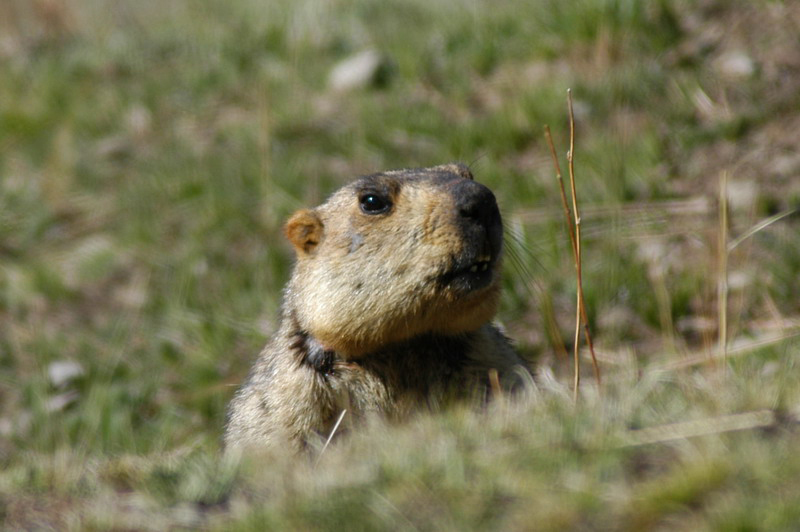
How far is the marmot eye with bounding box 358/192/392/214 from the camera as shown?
4.08m

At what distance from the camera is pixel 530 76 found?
305 inches

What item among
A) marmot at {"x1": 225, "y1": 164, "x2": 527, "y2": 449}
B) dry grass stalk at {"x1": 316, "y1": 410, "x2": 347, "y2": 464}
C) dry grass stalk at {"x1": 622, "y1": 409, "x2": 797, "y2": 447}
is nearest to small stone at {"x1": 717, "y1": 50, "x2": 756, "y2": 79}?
marmot at {"x1": 225, "y1": 164, "x2": 527, "y2": 449}

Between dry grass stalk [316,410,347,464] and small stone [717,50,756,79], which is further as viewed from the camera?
small stone [717,50,756,79]

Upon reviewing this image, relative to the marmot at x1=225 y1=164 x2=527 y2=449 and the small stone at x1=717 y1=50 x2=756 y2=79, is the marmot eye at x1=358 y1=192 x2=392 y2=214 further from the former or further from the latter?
the small stone at x1=717 y1=50 x2=756 y2=79

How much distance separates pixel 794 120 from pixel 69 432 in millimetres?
4978

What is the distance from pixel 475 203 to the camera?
3.80 metres

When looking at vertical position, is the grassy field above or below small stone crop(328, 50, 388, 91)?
below

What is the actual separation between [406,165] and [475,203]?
3.49m

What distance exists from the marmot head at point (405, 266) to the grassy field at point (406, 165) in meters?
0.50

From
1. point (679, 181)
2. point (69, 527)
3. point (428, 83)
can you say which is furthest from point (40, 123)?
point (69, 527)

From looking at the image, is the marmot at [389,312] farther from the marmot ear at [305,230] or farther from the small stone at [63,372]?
the small stone at [63,372]

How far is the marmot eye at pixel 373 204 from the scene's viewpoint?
408 cm

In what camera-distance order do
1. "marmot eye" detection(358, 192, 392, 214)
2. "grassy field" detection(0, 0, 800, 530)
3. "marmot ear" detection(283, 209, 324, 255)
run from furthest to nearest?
"marmot ear" detection(283, 209, 324, 255) → "marmot eye" detection(358, 192, 392, 214) → "grassy field" detection(0, 0, 800, 530)

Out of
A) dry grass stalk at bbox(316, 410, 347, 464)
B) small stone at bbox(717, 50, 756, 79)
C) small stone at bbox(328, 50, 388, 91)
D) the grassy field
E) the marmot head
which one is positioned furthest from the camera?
small stone at bbox(328, 50, 388, 91)
